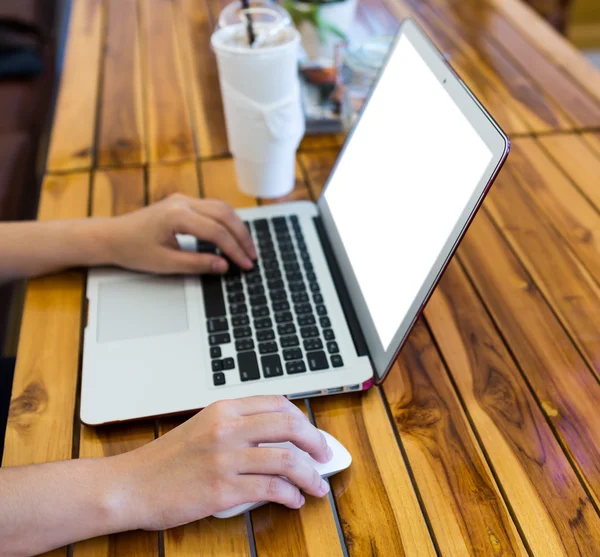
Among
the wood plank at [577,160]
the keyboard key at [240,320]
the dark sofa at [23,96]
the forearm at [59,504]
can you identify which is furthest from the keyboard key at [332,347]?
the dark sofa at [23,96]

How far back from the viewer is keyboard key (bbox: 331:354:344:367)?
0.67 metres

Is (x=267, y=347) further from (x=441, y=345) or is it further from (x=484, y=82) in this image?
(x=484, y=82)

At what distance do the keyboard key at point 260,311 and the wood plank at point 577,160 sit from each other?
18.8 inches

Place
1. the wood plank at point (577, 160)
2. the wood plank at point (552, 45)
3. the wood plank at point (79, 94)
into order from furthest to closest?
the wood plank at point (552, 45) < the wood plank at point (79, 94) < the wood plank at point (577, 160)

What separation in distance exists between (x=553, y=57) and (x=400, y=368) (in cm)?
87

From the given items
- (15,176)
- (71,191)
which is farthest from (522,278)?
(15,176)

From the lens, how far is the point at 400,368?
0.71 meters

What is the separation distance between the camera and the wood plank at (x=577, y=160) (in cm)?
96

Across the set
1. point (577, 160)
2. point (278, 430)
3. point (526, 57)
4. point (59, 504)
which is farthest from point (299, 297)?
point (526, 57)

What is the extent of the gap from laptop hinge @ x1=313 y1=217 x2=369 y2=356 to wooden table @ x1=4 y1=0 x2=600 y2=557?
52mm

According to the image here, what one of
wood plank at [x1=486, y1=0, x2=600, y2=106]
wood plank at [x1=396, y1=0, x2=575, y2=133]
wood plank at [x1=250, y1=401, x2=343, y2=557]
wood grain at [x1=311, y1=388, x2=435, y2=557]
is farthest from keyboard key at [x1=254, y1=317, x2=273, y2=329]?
wood plank at [x1=486, y1=0, x2=600, y2=106]

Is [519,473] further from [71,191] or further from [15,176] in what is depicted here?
[15,176]

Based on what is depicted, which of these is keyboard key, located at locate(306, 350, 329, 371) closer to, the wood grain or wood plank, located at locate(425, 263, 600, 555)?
the wood grain

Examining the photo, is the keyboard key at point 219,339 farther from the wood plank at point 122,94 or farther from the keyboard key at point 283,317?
the wood plank at point 122,94
